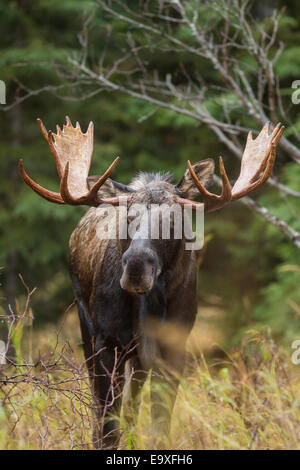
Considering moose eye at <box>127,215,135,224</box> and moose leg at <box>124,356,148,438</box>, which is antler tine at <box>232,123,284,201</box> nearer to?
moose eye at <box>127,215,135,224</box>

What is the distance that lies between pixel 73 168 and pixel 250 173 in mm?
1269

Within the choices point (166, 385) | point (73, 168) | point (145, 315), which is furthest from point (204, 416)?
point (73, 168)

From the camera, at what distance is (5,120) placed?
43.5 ft

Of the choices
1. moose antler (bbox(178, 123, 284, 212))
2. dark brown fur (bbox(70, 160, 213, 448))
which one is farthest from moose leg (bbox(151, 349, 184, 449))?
moose antler (bbox(178, 123, 284, 212))

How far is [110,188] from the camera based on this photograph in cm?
477

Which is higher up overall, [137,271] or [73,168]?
[73,168]

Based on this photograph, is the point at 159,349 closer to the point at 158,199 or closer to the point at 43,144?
the point at 158,199

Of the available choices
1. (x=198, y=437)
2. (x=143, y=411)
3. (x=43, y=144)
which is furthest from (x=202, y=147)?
(x=198, y=437)

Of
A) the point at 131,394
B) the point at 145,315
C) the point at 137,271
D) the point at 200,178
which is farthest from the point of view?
the point at 131,394

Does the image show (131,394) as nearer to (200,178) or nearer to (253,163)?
(200,178)

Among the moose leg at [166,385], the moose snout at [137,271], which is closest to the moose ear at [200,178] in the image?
the moose snout at [137,271]

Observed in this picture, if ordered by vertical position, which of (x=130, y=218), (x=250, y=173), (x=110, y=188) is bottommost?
(x=130, y=218)

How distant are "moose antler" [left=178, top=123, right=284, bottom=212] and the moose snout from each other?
63 cm

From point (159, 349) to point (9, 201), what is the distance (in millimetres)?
8023
